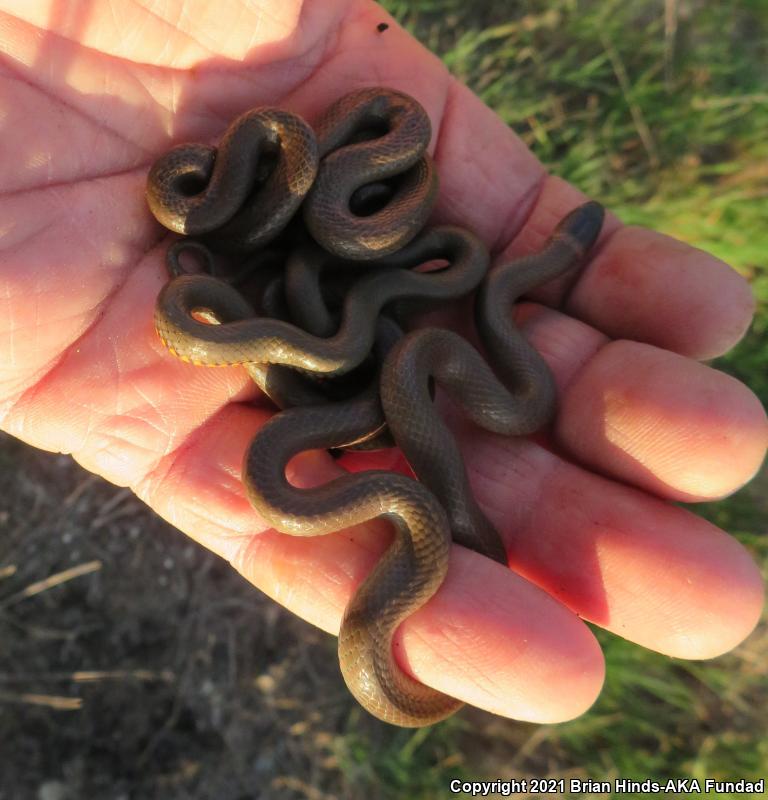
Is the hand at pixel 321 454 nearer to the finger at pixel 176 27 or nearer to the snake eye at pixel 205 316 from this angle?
the finger at pixel 176 27

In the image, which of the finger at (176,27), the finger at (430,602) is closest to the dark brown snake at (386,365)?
the finger at (430,602)

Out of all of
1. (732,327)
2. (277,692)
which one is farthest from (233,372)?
(732,327)

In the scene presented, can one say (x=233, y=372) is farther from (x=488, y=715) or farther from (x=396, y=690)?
(x=488, y=715)

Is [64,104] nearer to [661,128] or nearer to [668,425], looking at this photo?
[668,425]

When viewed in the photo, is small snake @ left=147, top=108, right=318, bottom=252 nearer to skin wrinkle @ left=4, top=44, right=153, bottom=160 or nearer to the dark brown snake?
the dark brown snake

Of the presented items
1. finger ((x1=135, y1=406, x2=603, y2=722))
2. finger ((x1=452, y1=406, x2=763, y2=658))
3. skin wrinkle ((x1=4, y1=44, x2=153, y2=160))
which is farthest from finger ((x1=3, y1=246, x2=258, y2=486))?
finger ((x1=452, y1=406, x2=763, y2=658))

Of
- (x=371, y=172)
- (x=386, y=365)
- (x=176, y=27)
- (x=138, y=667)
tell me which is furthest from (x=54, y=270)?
(x=138, y=667)

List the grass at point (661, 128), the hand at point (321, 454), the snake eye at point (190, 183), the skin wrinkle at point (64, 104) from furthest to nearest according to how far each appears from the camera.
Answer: the grass at point (661, 128) < the snake eye at point (190, 183) < the skin wrinkle at point (64, 104) < the hand at point (321, 454)
